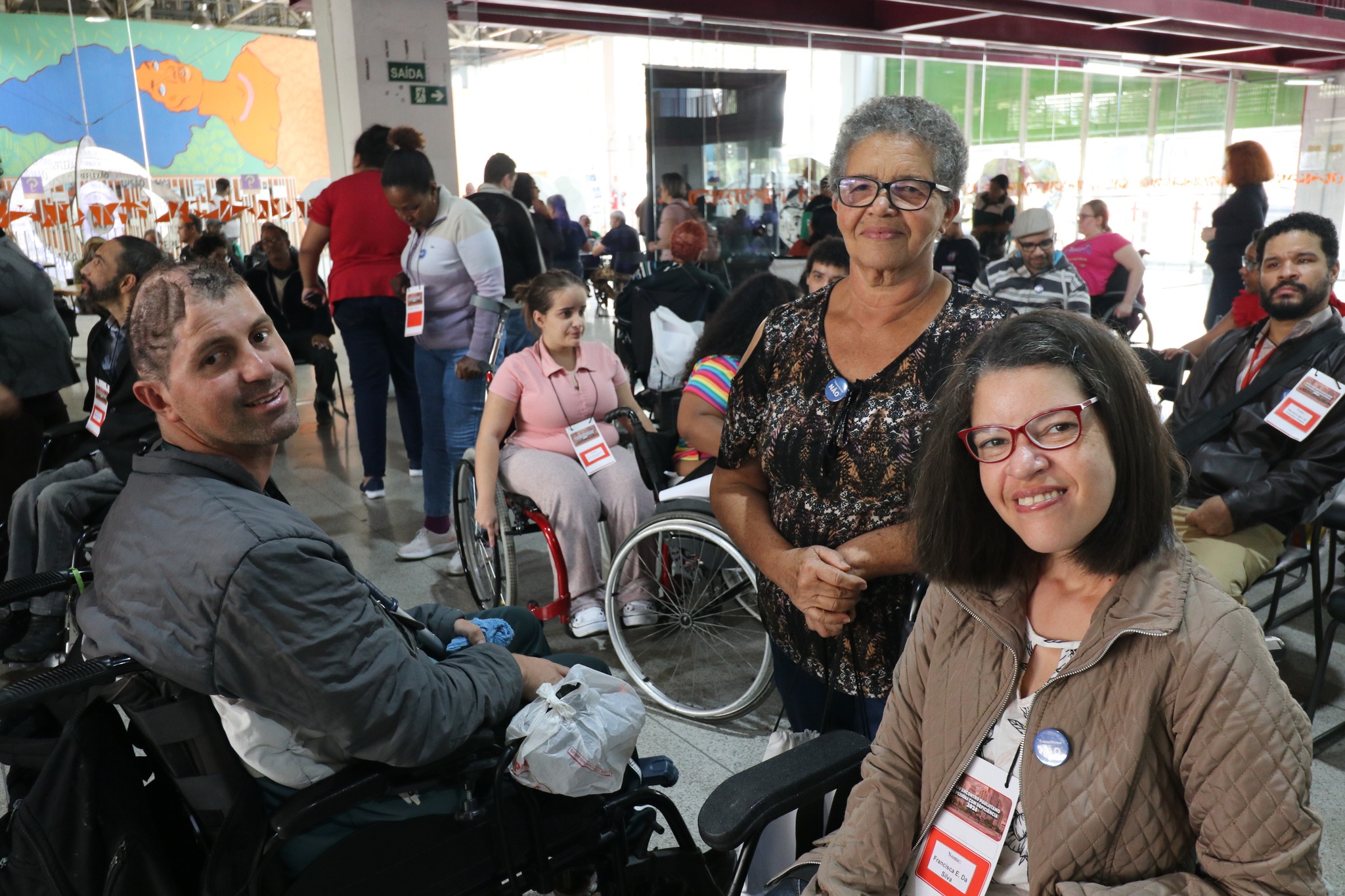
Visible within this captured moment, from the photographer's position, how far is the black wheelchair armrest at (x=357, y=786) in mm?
1267

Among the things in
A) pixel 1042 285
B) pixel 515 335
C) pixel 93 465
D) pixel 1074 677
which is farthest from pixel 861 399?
pixel 1042 285

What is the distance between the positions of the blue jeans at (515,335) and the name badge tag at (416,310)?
44cm

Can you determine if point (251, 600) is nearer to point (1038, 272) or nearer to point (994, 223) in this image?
point (1038, 272)

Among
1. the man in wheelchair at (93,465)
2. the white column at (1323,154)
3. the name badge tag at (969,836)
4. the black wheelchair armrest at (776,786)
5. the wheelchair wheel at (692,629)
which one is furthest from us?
the white column at (1323,154)

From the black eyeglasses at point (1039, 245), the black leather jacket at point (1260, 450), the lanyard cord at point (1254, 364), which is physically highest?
the black eyeglasses at point (1039, 245)

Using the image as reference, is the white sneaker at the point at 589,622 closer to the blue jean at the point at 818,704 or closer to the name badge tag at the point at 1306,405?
the blue jean at the point at 818,704

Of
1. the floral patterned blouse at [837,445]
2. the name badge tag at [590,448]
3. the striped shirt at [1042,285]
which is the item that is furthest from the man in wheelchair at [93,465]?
the striped shirt at [1042,285]

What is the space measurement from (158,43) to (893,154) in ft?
26.5

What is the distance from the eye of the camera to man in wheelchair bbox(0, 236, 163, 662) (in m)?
2.74

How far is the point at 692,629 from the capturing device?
297cm

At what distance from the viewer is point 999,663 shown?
1147 mm

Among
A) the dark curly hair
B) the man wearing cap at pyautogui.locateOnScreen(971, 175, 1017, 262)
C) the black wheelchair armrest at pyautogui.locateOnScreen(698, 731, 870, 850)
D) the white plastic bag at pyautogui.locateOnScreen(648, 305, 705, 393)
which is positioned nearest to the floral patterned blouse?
the black wheelchair armrest at pyautogui.locateOnScreen(698, 731, 870, 850)

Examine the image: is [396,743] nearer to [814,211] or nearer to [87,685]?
[87,685]

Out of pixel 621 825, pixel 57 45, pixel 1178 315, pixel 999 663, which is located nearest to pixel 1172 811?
pixel 999 663
